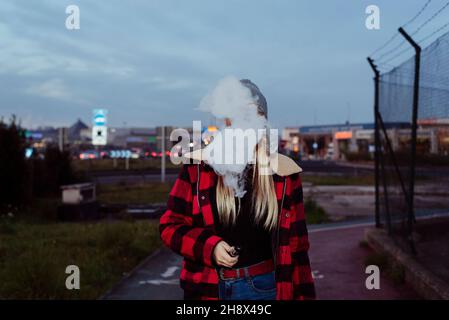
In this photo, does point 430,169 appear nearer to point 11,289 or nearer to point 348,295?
point 348,295

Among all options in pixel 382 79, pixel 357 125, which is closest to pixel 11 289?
pixel 382 79

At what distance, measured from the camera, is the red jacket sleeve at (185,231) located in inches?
87.1

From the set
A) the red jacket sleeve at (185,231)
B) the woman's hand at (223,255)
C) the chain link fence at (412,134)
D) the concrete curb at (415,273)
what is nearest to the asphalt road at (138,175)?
the chain link fence at (412,134)

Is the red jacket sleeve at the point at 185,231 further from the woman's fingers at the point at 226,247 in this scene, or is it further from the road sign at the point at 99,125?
the road sign at the point at 99,125

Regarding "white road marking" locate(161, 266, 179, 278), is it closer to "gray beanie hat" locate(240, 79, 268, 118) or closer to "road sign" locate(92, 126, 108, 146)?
"gray beanie hat" locate(240, 79, 268, 118)

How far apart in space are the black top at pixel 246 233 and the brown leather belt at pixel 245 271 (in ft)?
0.06

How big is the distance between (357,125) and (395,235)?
59.5 meters

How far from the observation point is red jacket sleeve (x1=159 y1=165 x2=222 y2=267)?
87.1 inches

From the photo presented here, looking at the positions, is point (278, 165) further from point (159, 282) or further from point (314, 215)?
point (314, 215)

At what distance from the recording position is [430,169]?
7277mm

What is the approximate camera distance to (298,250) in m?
2.39

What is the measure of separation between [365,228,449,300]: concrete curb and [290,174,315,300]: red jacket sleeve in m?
3.48

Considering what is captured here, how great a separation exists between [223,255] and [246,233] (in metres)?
0.17

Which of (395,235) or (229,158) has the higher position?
(229,158)
